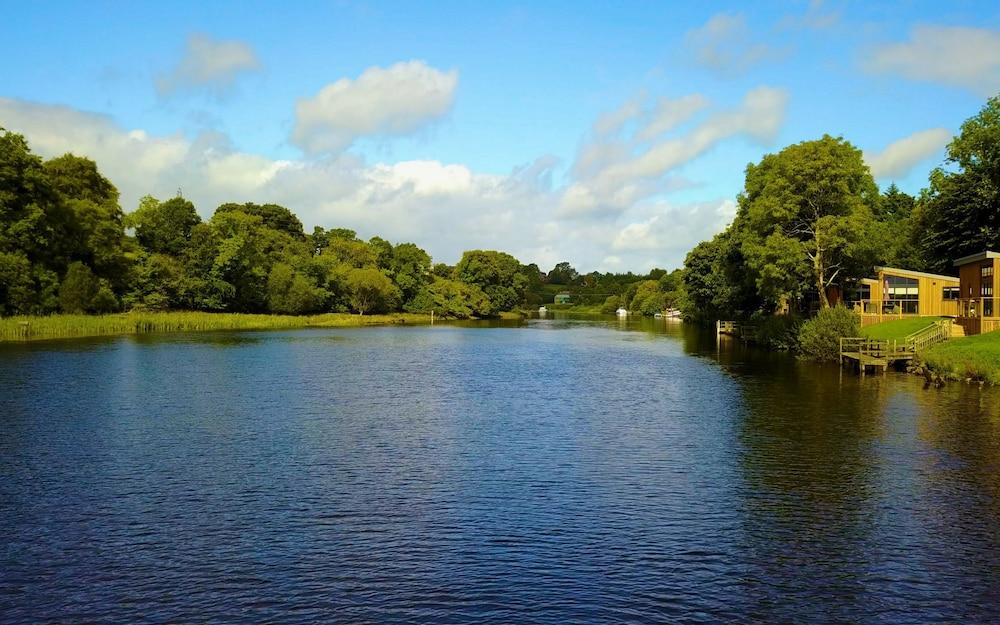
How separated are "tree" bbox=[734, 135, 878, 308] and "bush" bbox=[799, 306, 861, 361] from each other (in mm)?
3986

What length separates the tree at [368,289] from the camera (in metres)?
124

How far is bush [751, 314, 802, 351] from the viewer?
5806cm

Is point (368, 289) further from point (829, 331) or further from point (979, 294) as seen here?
point (979, 294)

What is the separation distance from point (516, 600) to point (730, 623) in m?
3.37

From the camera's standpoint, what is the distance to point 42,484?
18.5m

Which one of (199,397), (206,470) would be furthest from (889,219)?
(206,470)

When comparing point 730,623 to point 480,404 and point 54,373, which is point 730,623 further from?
point 54,373

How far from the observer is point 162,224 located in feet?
324

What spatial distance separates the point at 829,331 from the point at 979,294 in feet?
29.8

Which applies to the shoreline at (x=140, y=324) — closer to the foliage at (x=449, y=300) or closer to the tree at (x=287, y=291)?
the tree at (x=287, y=291)

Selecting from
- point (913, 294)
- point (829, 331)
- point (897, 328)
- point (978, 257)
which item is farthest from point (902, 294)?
point (978, 257)

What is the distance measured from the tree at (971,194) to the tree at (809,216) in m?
6.46

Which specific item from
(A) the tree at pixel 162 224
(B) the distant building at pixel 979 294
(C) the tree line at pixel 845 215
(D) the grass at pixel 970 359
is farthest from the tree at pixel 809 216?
(A) the tree at pixel 162 224

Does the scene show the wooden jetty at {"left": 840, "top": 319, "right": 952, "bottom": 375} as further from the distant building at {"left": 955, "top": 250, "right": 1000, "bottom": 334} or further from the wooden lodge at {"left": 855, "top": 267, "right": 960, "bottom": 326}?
the wooden lodge at {"left": 855, "top": 267, "right": 960, "bottom": 326}
